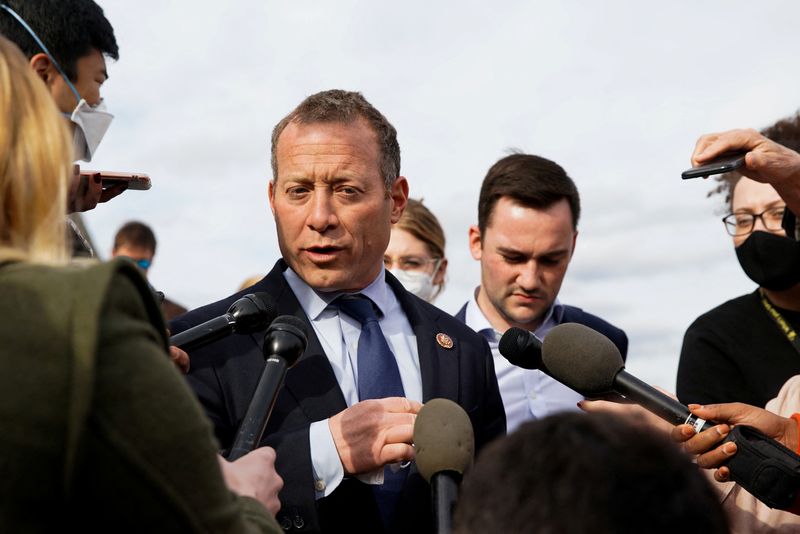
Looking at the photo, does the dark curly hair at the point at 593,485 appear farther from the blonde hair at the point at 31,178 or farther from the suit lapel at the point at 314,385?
the suit lapel at the point at 314,385

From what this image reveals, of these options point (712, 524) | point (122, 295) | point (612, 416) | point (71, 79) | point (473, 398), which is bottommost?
point (473, 398)

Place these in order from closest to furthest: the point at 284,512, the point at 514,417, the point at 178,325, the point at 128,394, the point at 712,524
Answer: the point at 712,524 < the point at 128,394 < the point at 284,512 < the point at 178,325 < the point at 514,417

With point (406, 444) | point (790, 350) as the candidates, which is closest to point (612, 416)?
point (406, 444)

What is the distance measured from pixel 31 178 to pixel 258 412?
0.93m

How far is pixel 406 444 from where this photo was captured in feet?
9.59

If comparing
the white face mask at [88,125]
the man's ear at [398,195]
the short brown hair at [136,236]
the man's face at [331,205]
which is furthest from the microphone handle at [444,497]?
the short brown hair at [136,236]

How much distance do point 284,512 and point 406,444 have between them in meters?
0.48

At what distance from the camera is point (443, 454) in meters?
2.53

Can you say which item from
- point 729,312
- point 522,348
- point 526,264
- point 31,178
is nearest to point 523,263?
point 526,264

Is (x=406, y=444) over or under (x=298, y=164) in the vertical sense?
under

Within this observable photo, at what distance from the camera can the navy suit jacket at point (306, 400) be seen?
3.12m

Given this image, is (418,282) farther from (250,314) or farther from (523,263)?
(250,314)

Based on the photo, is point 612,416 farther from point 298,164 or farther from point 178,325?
point 298,164

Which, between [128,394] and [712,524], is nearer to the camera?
[712,524]
